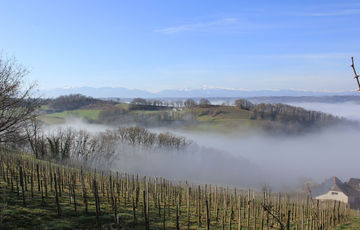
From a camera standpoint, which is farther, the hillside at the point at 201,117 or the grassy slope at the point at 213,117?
the hillside at the point at 201,117

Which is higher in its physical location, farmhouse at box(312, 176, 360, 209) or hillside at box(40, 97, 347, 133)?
hillside at box(40, 97, 347, 133)

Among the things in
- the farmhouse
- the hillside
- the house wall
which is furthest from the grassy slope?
the house wall

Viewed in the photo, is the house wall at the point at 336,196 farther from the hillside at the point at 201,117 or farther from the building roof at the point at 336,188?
the hillside at the point at 201,117

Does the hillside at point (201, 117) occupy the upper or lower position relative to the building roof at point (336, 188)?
upper

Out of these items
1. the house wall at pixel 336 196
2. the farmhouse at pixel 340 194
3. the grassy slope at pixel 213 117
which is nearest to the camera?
the house wall at pixel 336 196

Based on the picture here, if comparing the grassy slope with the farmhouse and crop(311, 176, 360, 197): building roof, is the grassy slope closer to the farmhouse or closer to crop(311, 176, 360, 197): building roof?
crop(311, 176, 360, 197): building roof

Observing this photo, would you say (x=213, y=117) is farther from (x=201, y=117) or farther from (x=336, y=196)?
(x=336, y=196)

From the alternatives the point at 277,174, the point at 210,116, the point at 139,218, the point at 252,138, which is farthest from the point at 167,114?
the point at 139,218

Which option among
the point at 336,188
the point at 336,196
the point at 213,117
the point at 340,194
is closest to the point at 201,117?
the point at 213,117

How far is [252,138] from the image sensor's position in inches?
4776

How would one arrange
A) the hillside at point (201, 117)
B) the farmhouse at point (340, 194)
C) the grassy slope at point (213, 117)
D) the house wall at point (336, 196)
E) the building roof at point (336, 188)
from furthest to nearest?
the hillside at point (201, 117)
the grassy slope at point (213, 117)
the building roof at point (336, 188)
the farmhouse at point (340, 194)
the house wall at point (336, 196)

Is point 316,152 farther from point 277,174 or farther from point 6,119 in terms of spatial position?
point 6,119

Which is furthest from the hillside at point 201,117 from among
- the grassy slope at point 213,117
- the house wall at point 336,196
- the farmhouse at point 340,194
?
the house wall at point 336,196

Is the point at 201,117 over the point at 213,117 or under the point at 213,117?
over
